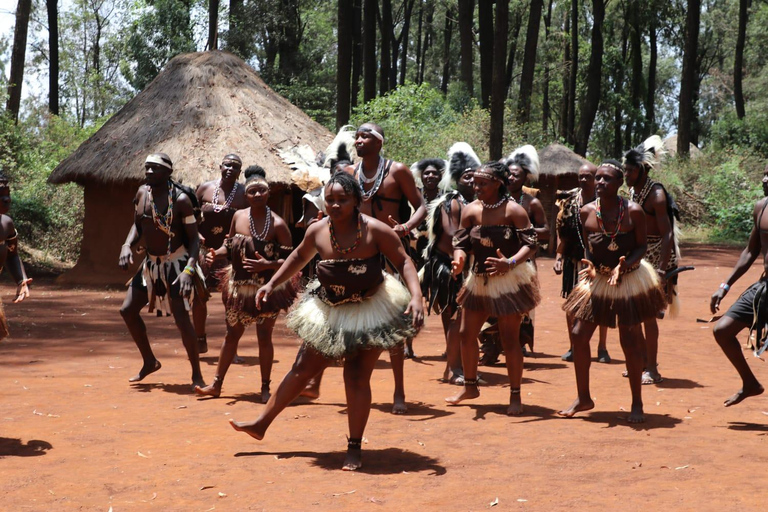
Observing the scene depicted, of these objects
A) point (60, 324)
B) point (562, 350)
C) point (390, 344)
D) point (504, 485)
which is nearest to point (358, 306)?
point (390, 344)

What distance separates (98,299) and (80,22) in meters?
41.2

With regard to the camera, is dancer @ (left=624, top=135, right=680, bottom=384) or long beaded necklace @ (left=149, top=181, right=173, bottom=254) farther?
dancer @ (left=624, top=135, right=680, bottom=384)

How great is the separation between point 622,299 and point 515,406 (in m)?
1.05

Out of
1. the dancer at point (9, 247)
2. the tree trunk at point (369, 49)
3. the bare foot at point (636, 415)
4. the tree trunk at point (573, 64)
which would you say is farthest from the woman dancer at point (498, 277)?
the tree trunk at point (573, 64)

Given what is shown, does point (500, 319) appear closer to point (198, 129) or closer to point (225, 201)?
point (225, 201)

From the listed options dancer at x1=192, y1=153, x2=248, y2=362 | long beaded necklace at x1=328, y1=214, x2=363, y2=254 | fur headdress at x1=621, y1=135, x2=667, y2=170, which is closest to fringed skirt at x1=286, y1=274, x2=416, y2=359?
long beaded necklace at x1=328, y1=214, x2=363, y2=254

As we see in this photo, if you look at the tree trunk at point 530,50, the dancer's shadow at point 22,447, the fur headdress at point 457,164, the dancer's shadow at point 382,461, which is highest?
the tree trunk at point 530,50

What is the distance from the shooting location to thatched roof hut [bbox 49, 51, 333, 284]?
14.7 m

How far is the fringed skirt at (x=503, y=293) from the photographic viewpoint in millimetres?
6082

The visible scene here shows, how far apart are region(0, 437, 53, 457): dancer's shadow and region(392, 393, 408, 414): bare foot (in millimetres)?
2294

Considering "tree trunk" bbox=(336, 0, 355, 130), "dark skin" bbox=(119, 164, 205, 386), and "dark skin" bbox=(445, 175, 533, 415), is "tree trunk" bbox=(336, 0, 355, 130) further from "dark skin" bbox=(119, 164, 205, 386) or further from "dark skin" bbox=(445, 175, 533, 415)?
"dark skin" bbox=(445, 175, 533, 415)

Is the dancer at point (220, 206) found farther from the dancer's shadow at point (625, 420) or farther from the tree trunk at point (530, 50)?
the tree trunk at point (530, 50)

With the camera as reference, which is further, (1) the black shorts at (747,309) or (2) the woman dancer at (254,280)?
(2) the woman dancer at (254,280)

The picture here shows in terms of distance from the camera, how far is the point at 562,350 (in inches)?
374
